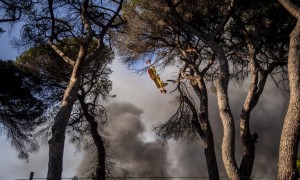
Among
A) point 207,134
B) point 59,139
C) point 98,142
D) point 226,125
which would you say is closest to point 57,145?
point 59,139

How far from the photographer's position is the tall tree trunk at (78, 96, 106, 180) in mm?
12766

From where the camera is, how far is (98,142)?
523 inches

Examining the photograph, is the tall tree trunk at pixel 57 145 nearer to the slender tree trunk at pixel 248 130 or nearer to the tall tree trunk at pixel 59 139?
the tall tree trunk at pixel 59 139

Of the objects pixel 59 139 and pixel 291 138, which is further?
pixel 59 139

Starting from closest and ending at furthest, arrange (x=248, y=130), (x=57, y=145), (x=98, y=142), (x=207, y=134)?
(x=57, y=145)
(x=248, y=130)
(x=207, y=134)
(x=98, y=142)

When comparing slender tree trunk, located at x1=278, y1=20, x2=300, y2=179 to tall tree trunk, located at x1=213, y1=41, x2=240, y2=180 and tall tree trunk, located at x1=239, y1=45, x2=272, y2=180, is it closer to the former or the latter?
tall tree trunk, located at x1=213, y1=41, x2=240, y2=180

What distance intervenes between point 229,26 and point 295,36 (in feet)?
13.2

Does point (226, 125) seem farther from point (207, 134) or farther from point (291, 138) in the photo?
point (207, 134)

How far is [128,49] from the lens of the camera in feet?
40.6

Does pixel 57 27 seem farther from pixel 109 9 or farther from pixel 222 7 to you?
pixel 222 7

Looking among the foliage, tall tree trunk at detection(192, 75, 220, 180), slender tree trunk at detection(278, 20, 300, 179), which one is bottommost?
slender tree trunk at detection(278, 20, 300, 179)

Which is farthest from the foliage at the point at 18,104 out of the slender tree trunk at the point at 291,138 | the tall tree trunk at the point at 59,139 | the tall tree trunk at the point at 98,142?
the slender tree trunk at the point at 291,138

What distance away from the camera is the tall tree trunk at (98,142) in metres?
12.8

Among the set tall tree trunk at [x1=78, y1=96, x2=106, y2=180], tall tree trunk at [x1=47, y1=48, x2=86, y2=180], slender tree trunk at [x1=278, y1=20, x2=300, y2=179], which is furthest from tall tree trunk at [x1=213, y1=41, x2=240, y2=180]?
tall tree trunk at [x1=78, y1=96, x2=106, y2=180]
